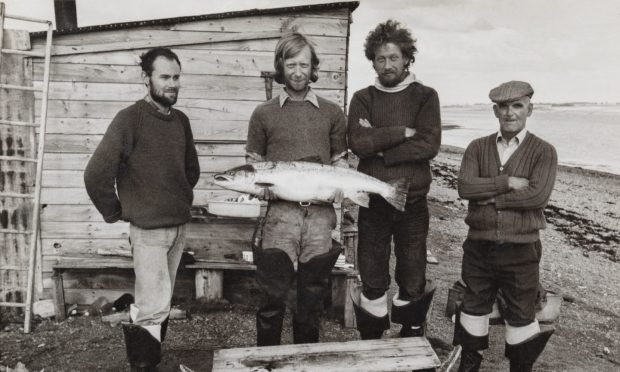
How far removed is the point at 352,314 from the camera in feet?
18.9

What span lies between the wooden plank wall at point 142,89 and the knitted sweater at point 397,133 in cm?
199

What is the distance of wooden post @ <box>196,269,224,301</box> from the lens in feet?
19.9

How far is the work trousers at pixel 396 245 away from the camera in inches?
169

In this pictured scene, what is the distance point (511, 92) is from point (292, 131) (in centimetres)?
171

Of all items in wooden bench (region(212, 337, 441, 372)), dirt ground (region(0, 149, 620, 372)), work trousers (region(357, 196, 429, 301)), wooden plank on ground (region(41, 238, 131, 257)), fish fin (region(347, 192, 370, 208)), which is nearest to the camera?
wooden bench (region(212, 337, 441, 372))

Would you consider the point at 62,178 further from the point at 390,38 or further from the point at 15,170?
the point at 390,38

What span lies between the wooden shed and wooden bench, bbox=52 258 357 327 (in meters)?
0.16

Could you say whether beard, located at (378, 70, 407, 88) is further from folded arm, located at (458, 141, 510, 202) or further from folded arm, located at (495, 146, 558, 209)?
folded arm, located at (495, 146, 558, 209)

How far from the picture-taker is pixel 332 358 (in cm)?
354

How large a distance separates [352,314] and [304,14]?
361 cm

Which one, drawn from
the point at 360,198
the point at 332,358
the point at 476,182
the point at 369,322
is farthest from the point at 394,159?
the point at 332,358

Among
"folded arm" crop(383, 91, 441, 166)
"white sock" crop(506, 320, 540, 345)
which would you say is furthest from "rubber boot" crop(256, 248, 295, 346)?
"white sock" crop(506, 320, 540, 345)

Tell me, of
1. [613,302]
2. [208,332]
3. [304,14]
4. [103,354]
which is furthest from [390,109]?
[613,302]

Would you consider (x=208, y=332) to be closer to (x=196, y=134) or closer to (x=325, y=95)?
(x=196, y=134)
